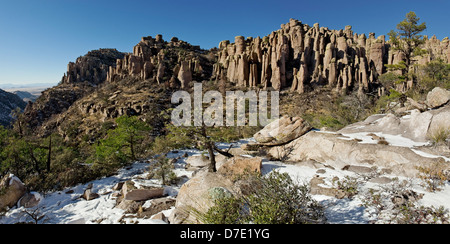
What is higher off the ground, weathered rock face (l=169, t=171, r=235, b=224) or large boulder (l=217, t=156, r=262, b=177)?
large boulder (l=217, t=156, r=262, b=177)

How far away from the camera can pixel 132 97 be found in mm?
44875

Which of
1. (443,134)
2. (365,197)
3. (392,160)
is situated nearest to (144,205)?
(365,197)

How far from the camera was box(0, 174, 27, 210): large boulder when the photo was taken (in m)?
6.82

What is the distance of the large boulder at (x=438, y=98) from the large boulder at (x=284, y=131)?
5.86 meters

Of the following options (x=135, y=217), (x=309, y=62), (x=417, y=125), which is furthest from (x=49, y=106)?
(x=309, y=62)

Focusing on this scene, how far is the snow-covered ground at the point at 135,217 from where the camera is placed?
4203 mm

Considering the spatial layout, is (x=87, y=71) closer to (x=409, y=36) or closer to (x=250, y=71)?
(x=250, y=71)

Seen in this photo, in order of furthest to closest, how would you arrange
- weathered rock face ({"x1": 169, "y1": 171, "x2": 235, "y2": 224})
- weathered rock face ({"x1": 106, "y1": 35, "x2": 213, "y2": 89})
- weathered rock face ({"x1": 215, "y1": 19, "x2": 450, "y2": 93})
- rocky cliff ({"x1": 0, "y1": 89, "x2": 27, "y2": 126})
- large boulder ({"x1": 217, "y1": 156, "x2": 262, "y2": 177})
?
rocky cliff ({"x1": 0, "y1": 89, "x2": 27, "y2": 126}) → weathered rock face ({"x1": 106, "y1": 35, "x2": 213, "y2": 89}) → weathered rock face ({"x1": 215, "y1": 19, "x2": 450, "y2": 93}) → large boulder ({"x1": 217, "y1": 156, "x2": 262, "y2": 177}) → weathered rock face ({"x1": 169, "y1": 171, "x2": 235, "y2": 224})

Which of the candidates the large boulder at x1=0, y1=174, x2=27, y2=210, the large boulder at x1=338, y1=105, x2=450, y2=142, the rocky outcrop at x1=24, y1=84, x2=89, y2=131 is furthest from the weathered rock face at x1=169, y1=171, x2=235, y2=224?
the rocky outcrop at x1=24, y1=84, x2=89, y2=131

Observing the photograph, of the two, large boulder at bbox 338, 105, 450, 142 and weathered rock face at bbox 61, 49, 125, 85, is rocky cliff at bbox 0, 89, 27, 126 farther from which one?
large boulder at bbox 338, 105, 450, 142

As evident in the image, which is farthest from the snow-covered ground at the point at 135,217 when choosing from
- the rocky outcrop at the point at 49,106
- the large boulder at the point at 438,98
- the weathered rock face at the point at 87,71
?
the weathered rock face at the point at 87,71

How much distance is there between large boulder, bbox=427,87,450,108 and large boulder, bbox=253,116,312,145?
586 centimetres

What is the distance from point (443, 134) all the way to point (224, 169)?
8.03 m

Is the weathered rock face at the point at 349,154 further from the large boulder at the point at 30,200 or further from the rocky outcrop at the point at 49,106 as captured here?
the rocky outcrop at the point at 49,106
